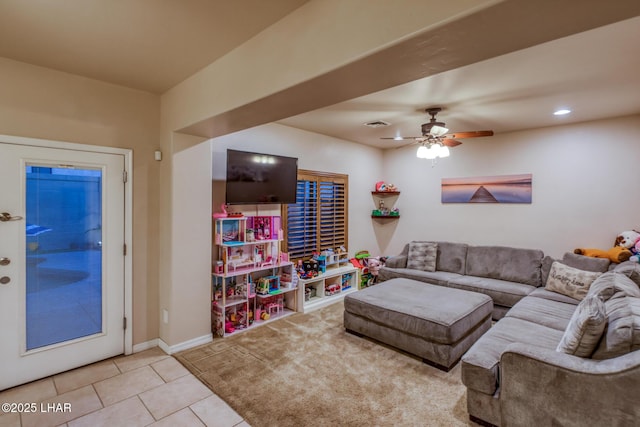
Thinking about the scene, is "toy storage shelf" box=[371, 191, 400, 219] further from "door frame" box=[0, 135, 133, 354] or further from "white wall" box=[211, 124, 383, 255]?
"door frame" box=[0, 135, 133, 354]

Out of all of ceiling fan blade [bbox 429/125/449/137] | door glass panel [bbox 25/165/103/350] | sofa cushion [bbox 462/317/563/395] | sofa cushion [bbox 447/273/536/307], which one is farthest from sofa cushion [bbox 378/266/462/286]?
door glass panel [bbox 25/165/103/350]

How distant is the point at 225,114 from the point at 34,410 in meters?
2.60

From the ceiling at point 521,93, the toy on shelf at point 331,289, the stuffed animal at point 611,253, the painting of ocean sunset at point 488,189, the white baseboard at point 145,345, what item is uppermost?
the ceiling at point 521,93

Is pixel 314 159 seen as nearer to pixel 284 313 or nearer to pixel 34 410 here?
pixel 284 313

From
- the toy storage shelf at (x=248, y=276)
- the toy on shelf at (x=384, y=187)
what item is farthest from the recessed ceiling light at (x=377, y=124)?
the toy storage shelf at (x=248, y=276)

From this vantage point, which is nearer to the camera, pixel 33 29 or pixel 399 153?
pixel 33 29

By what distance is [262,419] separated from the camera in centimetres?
222

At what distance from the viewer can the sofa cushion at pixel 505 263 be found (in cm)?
432

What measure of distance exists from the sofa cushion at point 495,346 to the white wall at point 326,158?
2.97 meters

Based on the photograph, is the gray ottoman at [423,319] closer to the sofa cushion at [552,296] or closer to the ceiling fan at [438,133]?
the sofa cushion at [552,296]

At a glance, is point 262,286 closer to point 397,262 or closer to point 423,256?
point 397,262

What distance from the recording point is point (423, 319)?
2.98 metres

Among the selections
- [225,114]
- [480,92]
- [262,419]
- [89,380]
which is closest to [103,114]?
[225,114]

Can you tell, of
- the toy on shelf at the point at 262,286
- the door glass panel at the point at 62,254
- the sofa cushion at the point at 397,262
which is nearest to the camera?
the door glass panel at the point at 62,254
